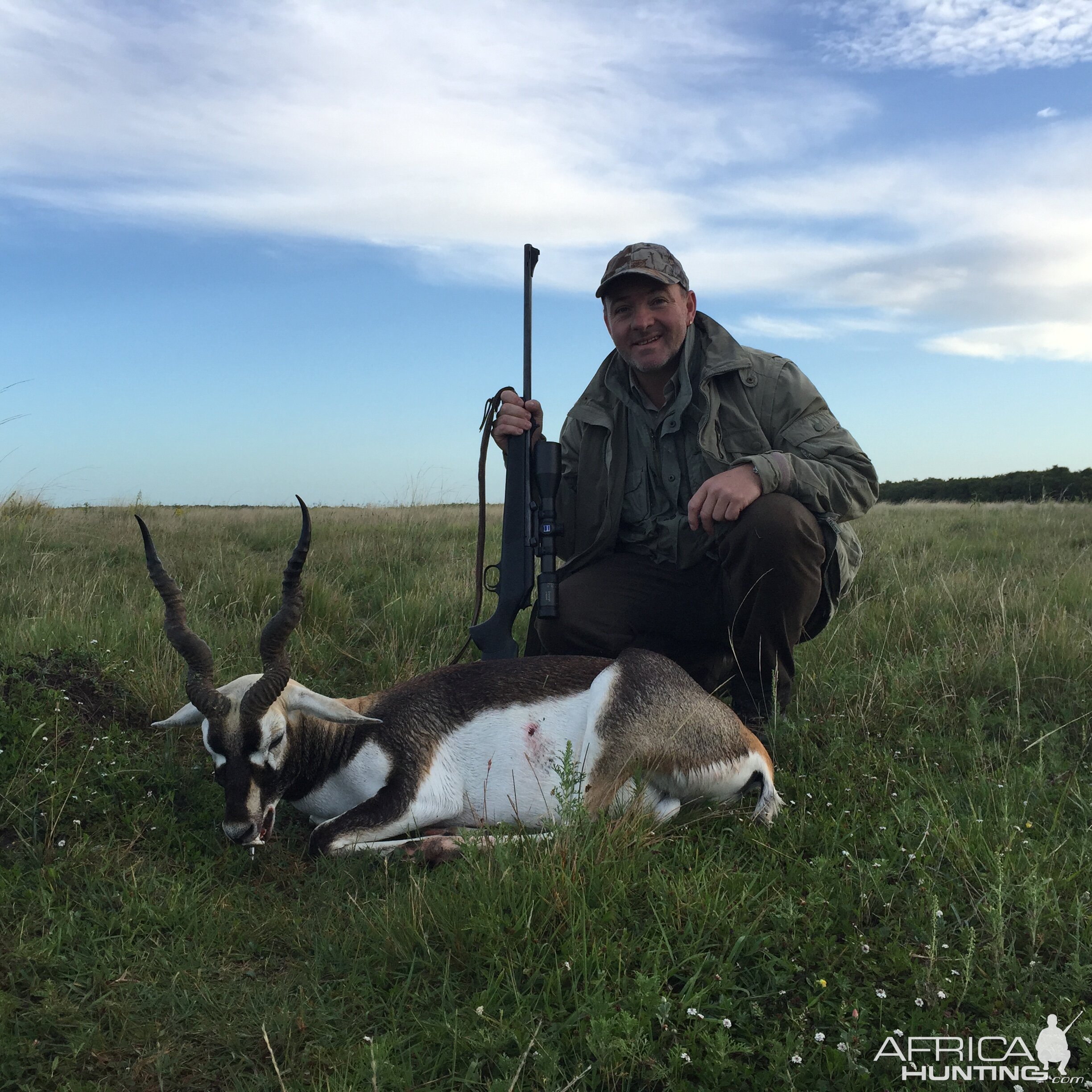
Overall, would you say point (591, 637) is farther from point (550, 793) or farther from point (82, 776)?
point (82, 776)

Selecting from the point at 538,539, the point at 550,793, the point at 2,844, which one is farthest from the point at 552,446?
the point at 2,844

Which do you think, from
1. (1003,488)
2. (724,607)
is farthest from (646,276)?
(1003,488)

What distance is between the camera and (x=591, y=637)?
5.69 metres

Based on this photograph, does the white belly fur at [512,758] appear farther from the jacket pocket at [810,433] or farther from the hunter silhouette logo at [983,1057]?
the jacket pocket at [810,433]

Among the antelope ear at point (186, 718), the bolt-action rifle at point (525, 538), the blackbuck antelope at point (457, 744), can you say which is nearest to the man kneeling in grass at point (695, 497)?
the bolt-action rifle at point (525, 538)

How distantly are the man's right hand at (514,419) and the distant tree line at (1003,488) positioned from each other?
20.7 metres

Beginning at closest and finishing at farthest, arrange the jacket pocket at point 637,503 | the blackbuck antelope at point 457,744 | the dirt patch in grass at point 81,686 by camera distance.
Answer: the blackbuck antelope at point 457,744, the dirt patch in grass at point 81,686, the jacket pocket at point 637,503

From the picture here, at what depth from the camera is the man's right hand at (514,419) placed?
5.39 meters

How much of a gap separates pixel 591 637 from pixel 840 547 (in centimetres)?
168

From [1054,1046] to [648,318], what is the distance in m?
4.33

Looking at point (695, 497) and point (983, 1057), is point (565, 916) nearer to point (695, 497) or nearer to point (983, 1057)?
point (983, 1057)

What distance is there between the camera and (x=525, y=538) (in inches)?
209

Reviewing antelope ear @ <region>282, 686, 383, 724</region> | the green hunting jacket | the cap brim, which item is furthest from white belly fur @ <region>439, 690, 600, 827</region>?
the cap brim

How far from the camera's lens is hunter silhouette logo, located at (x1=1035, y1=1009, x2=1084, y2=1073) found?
244 cm
